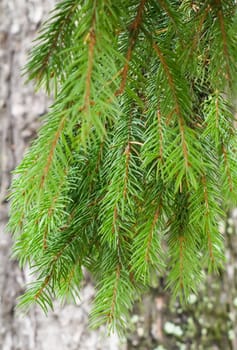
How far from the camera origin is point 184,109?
515 mm

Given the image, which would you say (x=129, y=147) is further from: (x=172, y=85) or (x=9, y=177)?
(x=9, y=177)

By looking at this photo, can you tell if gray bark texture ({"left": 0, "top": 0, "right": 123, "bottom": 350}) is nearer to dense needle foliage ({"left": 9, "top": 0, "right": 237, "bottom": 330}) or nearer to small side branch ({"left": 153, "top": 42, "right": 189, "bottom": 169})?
dense needle foliage ({"left": 9, "top": 0, "right": 237, "bottom": 330})

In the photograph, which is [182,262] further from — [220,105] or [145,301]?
[145,301]

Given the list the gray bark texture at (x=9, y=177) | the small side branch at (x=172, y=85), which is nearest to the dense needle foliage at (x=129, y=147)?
the small side branch at (x=172, y=85)

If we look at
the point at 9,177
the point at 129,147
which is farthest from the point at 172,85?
the point at 9,177

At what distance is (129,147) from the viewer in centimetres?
58

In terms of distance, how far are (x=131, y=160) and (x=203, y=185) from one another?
95 mm

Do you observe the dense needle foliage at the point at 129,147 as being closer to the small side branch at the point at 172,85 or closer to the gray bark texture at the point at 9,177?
the small side branch at the point at 172,85

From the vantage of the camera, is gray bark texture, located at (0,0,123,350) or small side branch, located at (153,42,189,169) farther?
gray bark texture, located at (0,0,123,350)

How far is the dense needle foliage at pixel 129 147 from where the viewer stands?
17.7 inches

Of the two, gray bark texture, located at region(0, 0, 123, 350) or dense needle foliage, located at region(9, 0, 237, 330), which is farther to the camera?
gray bark texture, located at region(0, 0, 123, 350)

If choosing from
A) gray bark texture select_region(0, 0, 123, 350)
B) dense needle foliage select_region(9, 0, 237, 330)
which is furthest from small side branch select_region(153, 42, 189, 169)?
gray bark texture select_region(0, 0, 123, 350)

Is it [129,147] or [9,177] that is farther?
[9,177]

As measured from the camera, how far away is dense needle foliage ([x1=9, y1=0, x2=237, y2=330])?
449 mm
